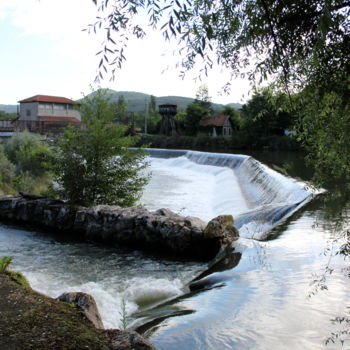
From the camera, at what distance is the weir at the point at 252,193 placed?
34.8ft

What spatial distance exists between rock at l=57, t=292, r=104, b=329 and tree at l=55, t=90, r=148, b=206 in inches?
306

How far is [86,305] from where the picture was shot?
14.3 feet

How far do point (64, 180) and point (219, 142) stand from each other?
132 ft

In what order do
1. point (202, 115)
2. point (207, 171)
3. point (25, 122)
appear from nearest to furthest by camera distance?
point (207, 171)
point (25, 122)
point (202, 115)

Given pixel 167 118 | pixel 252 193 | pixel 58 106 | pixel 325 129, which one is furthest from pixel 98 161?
pixel 58 106

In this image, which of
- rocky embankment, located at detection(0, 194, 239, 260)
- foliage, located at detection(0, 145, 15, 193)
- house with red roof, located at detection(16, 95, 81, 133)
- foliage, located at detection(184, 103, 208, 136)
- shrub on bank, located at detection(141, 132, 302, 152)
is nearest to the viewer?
rocky embankment, located at detection(0, 194, 239, 260)

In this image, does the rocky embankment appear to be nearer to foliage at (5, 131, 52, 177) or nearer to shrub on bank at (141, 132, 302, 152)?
foliage at (5, 131, 52, 177)

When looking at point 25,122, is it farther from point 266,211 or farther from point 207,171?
point 266,211

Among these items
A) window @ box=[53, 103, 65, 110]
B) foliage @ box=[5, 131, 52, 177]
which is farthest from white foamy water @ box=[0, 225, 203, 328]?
window @ box=[53, 103, 65, 110]

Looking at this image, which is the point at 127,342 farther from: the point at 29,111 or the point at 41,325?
the point at 29,111

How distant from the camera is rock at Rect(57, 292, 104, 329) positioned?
13.9 feet

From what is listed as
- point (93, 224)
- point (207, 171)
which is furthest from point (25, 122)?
point (93, 224)

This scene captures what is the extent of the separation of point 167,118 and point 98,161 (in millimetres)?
51909

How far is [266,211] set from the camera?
1102cm
